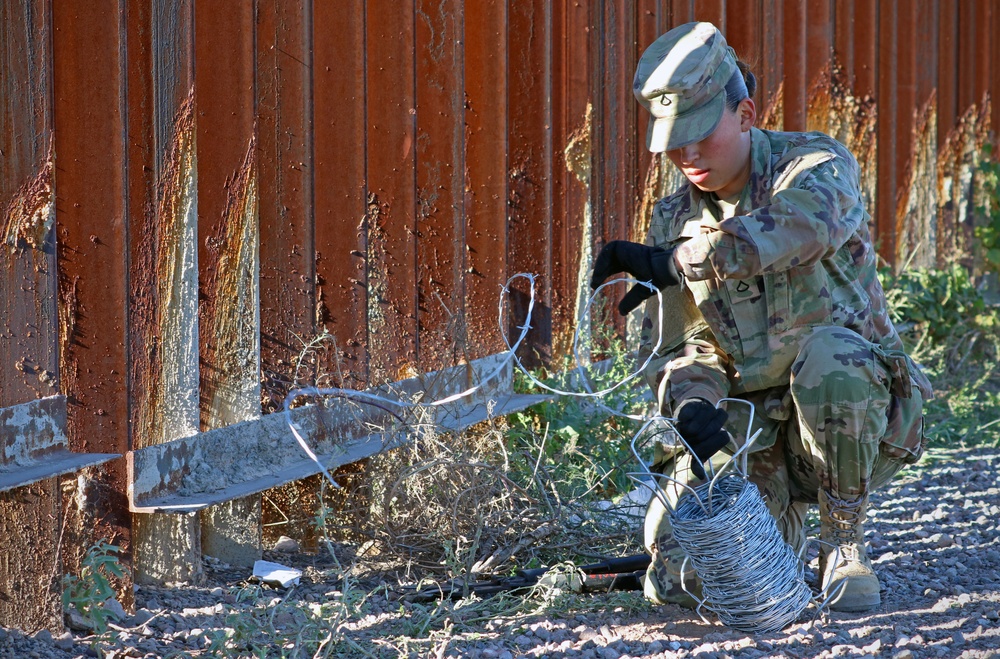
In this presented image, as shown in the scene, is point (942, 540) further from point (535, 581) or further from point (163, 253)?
point (163, 253)

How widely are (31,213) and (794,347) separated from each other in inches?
78.4

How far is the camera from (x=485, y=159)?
168 inches

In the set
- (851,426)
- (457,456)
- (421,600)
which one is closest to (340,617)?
(421,600)

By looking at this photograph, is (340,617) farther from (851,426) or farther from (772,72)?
(772,72)

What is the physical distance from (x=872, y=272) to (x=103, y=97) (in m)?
2.14

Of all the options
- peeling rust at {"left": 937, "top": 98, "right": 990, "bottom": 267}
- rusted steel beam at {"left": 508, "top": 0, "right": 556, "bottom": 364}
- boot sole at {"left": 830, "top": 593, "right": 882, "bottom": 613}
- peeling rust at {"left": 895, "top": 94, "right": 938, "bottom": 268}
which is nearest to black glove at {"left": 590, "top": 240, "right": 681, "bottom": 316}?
boot sole at {"left": 830, "top": 593, "right": 882, "bottom": 613}

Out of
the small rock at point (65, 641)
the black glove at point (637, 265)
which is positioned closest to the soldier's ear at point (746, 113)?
the black glove at point (637, 265)

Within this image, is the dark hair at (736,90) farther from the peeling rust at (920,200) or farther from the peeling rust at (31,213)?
the peeling rust at (920,200)

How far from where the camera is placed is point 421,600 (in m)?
2.98

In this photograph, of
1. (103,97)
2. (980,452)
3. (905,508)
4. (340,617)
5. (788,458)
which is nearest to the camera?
(340,617)

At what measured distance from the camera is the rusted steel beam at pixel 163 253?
9.41ft

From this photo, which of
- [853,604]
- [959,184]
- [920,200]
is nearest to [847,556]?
[853,604]

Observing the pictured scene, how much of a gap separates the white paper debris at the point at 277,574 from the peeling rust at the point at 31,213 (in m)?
1.12

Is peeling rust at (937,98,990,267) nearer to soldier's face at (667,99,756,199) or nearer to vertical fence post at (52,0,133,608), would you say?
soldier's face at (667,99,756,199)
